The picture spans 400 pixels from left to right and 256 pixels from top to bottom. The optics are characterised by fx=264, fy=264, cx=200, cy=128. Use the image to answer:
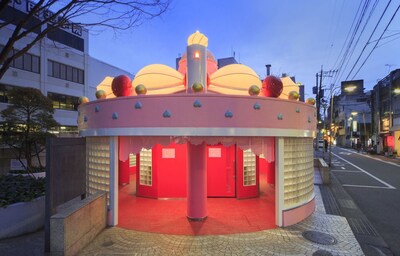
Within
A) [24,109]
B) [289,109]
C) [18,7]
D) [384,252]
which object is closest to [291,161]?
[289,109]

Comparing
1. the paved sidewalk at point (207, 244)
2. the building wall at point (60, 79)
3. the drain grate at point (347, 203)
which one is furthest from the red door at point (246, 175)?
Answer: the building wall at point (60, 79)

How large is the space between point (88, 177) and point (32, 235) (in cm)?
197

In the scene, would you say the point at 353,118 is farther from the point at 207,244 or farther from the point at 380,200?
the point at 207,244

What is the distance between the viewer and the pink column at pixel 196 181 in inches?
303

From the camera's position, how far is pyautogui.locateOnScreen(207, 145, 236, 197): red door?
10461 millimetres

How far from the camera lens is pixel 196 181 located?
7723 millimetres

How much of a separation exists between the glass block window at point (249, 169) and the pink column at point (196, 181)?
3230 millimetres

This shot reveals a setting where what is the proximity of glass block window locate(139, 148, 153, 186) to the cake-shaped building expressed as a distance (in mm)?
2757

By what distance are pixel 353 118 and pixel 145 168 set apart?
5702 centimetres

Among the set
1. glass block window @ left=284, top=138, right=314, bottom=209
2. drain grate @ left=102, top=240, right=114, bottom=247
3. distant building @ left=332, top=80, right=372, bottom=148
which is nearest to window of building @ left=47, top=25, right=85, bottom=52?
drain grate @ left=102, top=240, right=114, bottom=247

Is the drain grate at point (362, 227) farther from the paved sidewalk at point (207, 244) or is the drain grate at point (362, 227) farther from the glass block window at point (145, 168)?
the glass block window at point (145, 168)

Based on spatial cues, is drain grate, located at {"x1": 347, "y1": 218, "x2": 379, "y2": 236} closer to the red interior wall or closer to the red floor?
the red floor

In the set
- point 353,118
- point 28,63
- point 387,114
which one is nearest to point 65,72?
point 28,63

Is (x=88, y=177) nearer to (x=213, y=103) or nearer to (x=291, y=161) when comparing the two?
(x=213, y=103)
